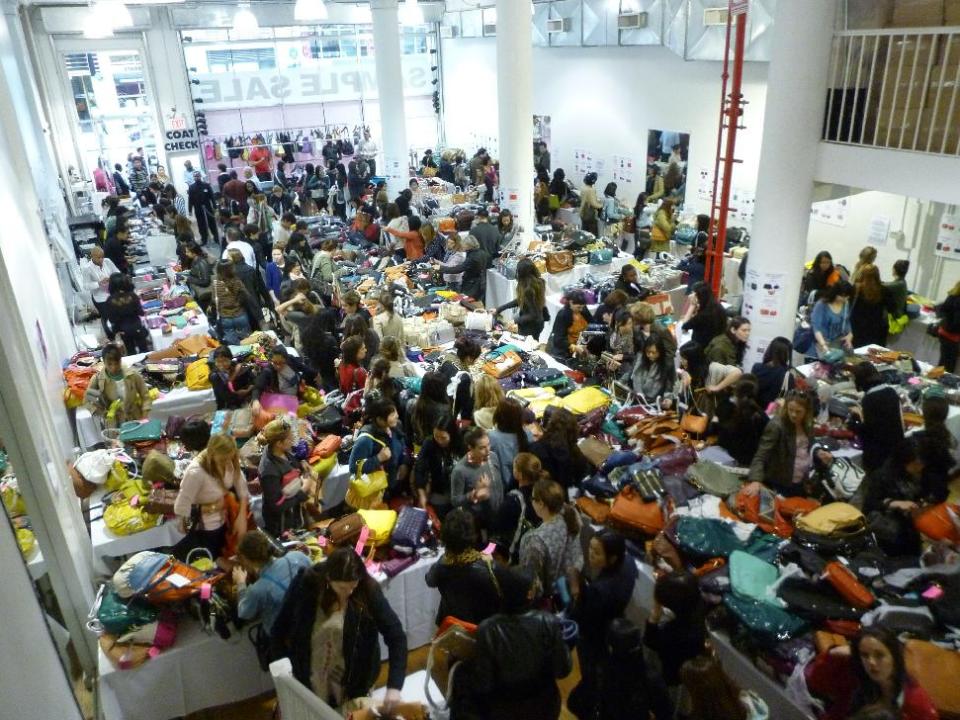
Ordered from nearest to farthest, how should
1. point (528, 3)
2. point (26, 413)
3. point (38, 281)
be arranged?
point (26, 413), point (38, 281), point (528, 3)

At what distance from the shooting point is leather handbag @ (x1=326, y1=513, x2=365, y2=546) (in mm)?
4340

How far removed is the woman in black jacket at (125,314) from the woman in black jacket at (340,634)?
19.6 feet

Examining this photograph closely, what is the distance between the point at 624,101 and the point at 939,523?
11377 millimetres

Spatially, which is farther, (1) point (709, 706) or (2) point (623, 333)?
(2) point (623, 333)

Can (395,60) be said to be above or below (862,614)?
above

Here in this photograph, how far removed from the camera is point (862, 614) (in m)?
3.68

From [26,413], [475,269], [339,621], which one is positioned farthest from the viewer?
[475,269]

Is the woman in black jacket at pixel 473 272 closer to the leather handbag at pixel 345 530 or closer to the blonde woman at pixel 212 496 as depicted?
the leather handbag at pixel 345 530

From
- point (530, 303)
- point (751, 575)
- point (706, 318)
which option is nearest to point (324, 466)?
point (751, 575)

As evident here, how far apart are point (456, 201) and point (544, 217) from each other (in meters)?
1.83

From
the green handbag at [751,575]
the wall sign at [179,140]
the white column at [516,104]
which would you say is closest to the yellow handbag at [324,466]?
the green handbag at [751,575]

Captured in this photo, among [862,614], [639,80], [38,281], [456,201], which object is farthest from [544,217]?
[862,614]

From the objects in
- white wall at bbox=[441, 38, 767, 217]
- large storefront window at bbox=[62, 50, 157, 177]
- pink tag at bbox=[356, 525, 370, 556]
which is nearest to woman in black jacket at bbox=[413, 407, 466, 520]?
pink tag at bbox=[356, 525, 370, 556]

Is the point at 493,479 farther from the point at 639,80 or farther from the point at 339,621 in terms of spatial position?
the point at 639,80
